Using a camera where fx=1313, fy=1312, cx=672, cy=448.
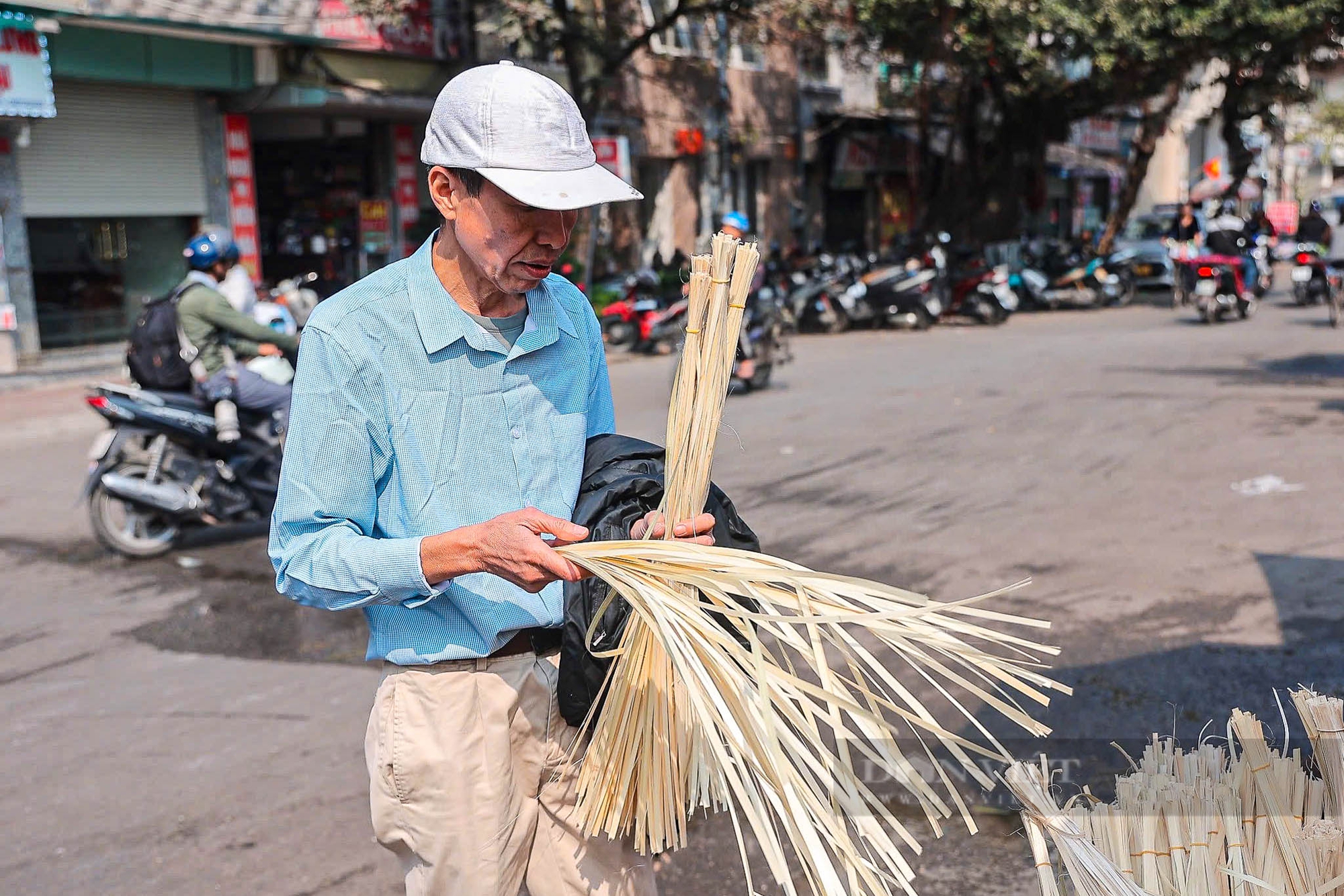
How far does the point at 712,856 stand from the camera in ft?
10.6

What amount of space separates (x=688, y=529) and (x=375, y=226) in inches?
694

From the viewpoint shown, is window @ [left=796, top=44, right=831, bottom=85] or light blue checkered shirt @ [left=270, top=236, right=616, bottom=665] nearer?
light blue checkered shirt @ [left=270, top=236, right=616, bottom=665]

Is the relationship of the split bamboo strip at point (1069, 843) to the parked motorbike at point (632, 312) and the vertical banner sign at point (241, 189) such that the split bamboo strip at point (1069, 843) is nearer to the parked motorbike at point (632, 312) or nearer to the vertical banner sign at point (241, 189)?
the parked motorbike at point (632, 312)

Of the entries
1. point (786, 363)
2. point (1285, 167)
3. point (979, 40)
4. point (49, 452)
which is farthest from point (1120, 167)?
point (49, 452)

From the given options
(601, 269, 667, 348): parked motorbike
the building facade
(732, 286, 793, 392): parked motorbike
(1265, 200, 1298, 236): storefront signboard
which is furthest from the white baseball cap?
(1265, 200, 1298, 236): storefront signboard

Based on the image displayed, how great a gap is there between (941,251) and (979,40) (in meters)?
3.18

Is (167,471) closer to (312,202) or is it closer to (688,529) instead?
(688,529)

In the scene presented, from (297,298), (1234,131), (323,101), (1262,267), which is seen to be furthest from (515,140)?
(1234,131)

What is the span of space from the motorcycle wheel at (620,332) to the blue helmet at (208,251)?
877cm

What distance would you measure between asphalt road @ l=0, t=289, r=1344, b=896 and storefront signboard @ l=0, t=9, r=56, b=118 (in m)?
3.84

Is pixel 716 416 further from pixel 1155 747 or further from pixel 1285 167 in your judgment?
pixel 1285 167

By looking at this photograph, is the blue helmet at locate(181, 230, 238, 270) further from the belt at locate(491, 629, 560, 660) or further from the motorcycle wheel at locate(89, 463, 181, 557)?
the belt at locate(491, 629, 560, 660)

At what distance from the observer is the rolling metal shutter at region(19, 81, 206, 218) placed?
14.0 metres

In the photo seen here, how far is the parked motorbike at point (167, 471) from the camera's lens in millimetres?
6438
